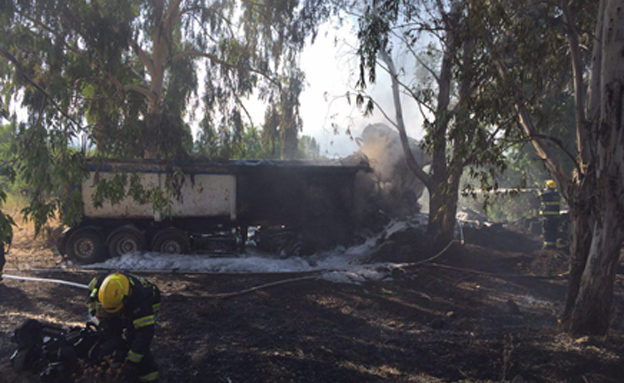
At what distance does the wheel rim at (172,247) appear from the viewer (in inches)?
478

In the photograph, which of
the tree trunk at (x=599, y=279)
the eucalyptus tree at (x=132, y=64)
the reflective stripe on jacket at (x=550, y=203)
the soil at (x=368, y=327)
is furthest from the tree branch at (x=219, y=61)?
the tree trunk at (x=599, y=279)

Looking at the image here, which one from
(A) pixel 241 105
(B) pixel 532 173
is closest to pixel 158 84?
(A) pixel 241 105

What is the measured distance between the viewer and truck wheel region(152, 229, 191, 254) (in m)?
12.1

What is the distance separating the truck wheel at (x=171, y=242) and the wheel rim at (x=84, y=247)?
159 centimetres

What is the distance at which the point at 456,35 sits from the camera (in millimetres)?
6879

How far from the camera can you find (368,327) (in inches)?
274

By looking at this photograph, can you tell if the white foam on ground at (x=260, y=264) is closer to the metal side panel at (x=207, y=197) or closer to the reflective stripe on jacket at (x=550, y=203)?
the metal side panel at (x=207, y=197)

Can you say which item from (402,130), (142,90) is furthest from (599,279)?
(142,90)

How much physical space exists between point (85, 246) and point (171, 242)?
2.23 metres

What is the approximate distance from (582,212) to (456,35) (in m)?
3.18

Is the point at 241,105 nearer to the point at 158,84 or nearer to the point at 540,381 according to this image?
the point at 158,84

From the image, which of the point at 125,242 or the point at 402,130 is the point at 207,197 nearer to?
the point at 125,242

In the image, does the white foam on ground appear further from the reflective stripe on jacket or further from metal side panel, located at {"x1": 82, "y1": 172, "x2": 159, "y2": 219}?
the reflective stripe on jacket

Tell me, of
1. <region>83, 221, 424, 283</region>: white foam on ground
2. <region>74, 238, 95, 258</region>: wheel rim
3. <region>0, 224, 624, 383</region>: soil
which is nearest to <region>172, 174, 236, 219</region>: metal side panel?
<region>83, 221, 424, 283</region>: white foam on ground
